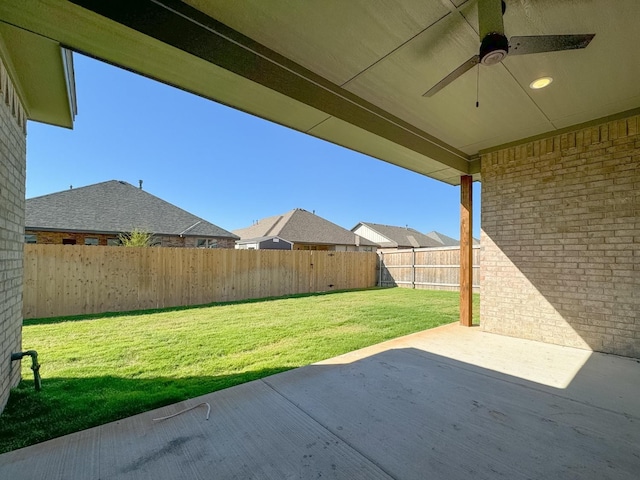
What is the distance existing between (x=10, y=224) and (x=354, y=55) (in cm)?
336

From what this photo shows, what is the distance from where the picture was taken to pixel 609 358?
3.61m

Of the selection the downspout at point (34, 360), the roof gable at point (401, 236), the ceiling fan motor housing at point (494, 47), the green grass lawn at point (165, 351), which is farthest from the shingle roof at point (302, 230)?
the ceiling fan motor housing at point (494, 47)

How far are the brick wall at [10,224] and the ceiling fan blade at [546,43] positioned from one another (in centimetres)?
364

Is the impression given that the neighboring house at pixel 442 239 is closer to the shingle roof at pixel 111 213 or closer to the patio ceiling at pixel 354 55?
the shingle roof at pixel 111 213

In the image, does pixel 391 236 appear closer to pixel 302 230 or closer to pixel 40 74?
pixel 302 230

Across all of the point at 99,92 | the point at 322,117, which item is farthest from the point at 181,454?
the point at 99,92

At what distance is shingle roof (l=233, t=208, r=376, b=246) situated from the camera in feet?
66.2

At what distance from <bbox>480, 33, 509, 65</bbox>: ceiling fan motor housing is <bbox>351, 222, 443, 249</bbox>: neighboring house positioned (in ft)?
84.6

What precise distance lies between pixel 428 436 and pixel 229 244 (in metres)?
13.9

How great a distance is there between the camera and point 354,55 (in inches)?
97.3

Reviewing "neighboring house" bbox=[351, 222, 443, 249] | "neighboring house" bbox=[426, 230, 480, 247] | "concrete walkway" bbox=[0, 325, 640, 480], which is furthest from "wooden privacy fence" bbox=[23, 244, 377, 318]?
"neighboring house" bbox=[426, 230, 480, 247]

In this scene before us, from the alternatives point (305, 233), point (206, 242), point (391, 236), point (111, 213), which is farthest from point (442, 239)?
point (111, 213)

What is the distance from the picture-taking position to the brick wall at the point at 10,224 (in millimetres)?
2350

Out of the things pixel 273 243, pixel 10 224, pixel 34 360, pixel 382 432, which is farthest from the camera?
pixel 273 243
